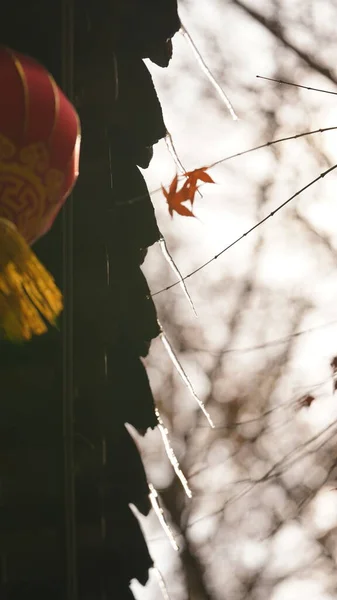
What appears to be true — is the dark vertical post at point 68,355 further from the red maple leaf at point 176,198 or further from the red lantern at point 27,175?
the red maple leaf at point 176,198

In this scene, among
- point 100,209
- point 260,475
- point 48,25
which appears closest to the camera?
point 48,25

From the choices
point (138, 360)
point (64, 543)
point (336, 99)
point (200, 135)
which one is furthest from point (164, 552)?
point (336, 99)

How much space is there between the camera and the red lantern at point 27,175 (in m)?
1.22

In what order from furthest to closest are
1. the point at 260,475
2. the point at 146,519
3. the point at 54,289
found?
the point at 260,475 < the point at 146,519 < the point at 54,289

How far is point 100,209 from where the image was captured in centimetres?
163

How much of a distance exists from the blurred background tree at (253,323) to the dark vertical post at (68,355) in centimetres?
62

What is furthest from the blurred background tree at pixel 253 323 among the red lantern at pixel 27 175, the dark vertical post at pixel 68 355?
the red lantern at pixel 27 175

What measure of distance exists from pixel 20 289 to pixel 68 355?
375 millimetres

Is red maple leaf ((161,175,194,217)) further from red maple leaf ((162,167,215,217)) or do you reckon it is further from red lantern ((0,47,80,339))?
red lantern ((0,47,80,339))

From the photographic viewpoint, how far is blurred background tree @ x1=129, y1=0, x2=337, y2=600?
7.26 ft

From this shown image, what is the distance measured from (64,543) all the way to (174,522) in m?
0.70

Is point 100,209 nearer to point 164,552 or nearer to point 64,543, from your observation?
point 64,543

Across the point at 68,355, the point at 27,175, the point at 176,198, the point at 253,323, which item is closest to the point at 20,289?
the point at 27,175

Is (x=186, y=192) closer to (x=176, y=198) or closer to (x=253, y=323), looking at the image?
(x=176, y=198)
